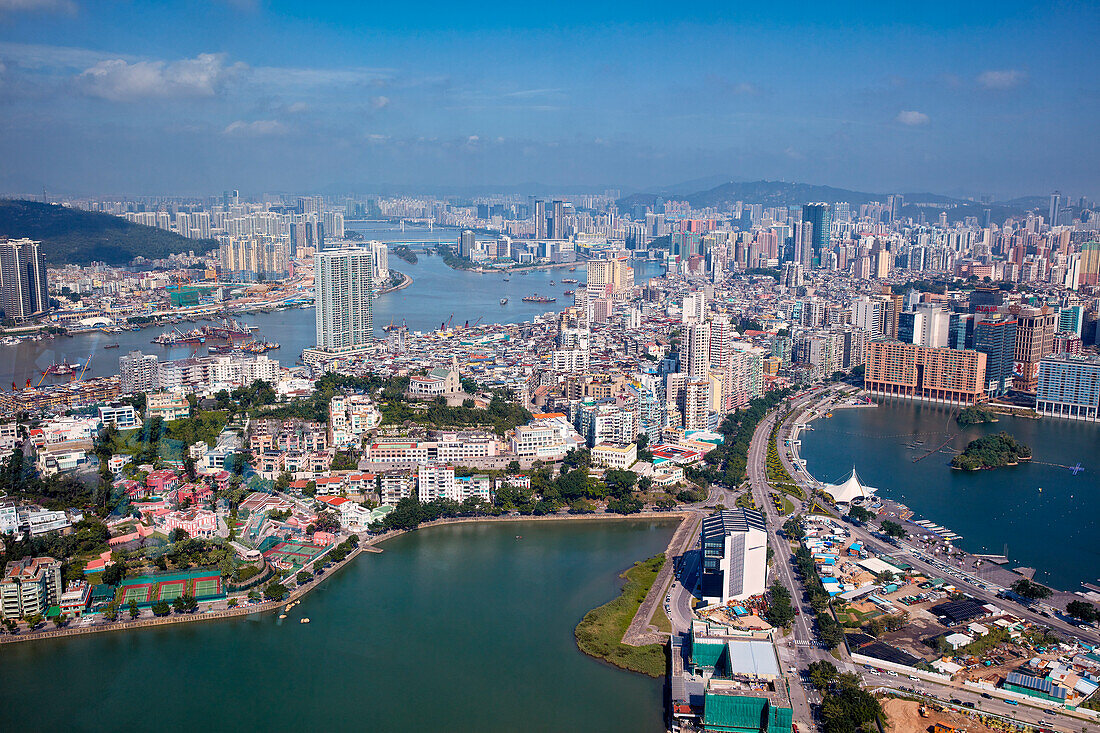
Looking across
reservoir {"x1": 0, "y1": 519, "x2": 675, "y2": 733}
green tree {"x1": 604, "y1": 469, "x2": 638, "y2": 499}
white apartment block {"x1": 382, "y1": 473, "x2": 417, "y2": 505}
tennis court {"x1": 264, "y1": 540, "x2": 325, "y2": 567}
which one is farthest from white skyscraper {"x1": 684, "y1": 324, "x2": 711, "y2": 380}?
tennis court {"x1": 264, "y1": 540, "x2": 325, "y2": 567}

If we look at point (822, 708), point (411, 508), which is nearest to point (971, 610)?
point (822, 708)

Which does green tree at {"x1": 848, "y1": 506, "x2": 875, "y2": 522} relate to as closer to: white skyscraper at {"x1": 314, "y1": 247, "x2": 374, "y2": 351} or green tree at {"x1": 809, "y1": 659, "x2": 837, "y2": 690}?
green tree at {"x1": 809, "y1": 659, "x2": 837, "y2": 690}

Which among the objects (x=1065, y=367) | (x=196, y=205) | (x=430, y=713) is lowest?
(x=430, y=713)

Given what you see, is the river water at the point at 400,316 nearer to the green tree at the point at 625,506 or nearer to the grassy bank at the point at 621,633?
the green tree at the point at 625,506

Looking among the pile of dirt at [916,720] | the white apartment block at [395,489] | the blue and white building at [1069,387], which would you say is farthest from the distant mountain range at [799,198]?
the pile of dirt at [916,720]

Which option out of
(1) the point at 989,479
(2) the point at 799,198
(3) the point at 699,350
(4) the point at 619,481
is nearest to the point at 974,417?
(1) the point at 989,479

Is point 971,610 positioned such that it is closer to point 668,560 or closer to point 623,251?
point 668,560
